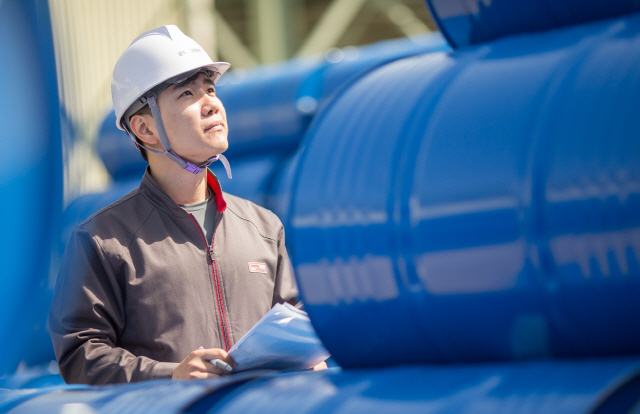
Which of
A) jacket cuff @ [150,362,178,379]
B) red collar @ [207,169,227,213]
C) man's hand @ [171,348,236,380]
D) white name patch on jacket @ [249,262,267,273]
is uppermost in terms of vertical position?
red collar @ [207,169,227,213]

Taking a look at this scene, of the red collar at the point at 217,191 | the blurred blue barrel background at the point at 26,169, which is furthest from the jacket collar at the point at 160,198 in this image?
the blurred blue barrel background at the point at 26,169

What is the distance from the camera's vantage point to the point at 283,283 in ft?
5.30

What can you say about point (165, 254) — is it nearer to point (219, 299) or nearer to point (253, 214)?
point (219, 299)

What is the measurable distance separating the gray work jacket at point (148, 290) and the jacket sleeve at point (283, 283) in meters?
0.05

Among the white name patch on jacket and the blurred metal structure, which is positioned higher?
the blurred metal structure

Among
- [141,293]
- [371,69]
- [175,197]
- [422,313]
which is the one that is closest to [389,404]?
[422,313]

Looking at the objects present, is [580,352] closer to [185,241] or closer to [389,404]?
[389,404]

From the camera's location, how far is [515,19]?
3.55 ft

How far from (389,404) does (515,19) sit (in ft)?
1.87

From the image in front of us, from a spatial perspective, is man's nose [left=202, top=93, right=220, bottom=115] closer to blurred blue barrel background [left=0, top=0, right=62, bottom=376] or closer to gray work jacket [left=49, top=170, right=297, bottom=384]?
gray work jacket [left=49, top=170, right=297, bottom=384]

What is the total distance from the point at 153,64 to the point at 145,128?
0.44ft

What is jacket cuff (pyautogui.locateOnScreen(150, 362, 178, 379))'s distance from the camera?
4.15 feet

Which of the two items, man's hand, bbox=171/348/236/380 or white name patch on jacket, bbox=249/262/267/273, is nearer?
man's hand, bbox=171/348/236/380

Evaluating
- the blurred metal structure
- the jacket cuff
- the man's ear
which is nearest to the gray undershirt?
the man's ear
